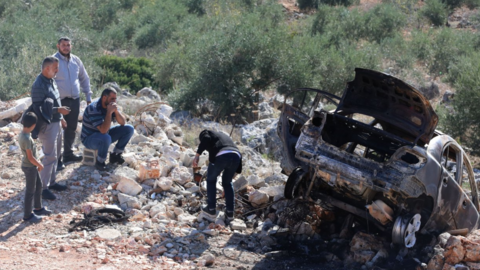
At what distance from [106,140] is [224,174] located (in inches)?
86.9

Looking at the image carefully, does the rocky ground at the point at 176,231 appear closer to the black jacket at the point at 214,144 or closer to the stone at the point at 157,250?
the stone at the point at 157,250

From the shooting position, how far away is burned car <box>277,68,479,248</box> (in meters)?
6.45

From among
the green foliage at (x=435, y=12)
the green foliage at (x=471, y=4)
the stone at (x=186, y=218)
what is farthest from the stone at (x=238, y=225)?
the green foliage at (x=471, y=4)

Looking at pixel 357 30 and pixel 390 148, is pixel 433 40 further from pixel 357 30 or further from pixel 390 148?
pixel 390 148

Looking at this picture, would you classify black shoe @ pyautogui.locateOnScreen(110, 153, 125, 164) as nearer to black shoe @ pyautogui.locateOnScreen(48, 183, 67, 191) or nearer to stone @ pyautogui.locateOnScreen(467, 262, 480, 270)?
black shoe @ pyautogui.locateOnScreen(48, 183, 67, 191)

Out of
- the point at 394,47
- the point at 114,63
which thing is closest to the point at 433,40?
the point at 394,47

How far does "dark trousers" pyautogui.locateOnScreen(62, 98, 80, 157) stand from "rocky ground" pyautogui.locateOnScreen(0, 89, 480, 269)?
0.34 m

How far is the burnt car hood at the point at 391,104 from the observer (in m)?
7.02

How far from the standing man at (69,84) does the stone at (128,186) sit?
4.01ft

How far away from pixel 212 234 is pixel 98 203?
1.78m

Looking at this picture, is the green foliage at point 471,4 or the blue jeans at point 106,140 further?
the green foliage at point 471,4

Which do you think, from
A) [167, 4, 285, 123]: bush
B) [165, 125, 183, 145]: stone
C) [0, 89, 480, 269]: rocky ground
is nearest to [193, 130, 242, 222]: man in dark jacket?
[0, 89, 480, 269]: rocky ground

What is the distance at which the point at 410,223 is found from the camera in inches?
259

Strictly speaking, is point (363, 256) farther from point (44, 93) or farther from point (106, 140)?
point (44, 93)
